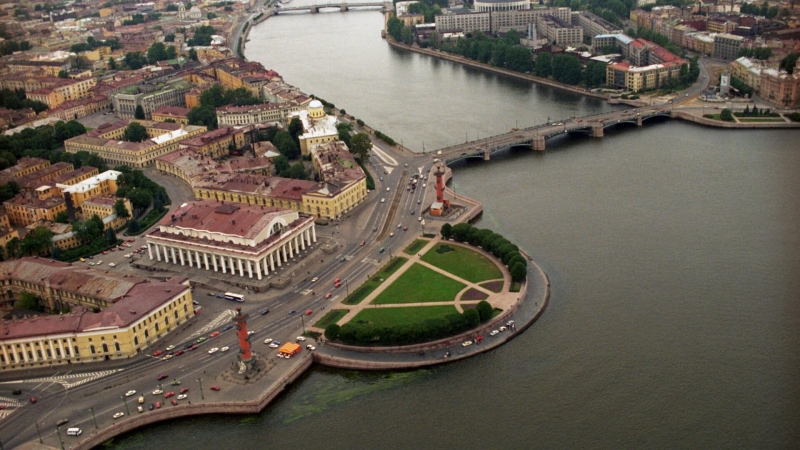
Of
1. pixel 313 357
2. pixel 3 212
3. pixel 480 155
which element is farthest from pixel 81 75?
pixel 313 357

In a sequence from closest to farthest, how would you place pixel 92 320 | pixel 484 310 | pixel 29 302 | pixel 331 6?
pixel 92 320 → pixel 484 310 → pixel 29 302 → pixel 331 6

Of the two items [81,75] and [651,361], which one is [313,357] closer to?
[651,361]

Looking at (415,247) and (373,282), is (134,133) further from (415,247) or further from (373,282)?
(373,282)

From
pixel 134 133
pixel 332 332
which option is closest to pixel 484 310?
pixel 332 332

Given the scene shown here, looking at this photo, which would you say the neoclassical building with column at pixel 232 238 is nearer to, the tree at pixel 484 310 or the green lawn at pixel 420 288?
the green lawn at pixel 420 288

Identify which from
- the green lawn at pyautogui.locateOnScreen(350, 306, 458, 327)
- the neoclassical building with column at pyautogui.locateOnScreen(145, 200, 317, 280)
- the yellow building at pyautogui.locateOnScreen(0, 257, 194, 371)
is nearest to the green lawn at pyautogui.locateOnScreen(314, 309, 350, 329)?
the green lawn at pyautogui.locateOnScreen(350, 306, 458, 327)

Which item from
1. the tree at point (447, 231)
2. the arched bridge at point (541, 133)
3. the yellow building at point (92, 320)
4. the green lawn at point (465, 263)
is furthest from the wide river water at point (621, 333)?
the yellow building at point (92, 320)
